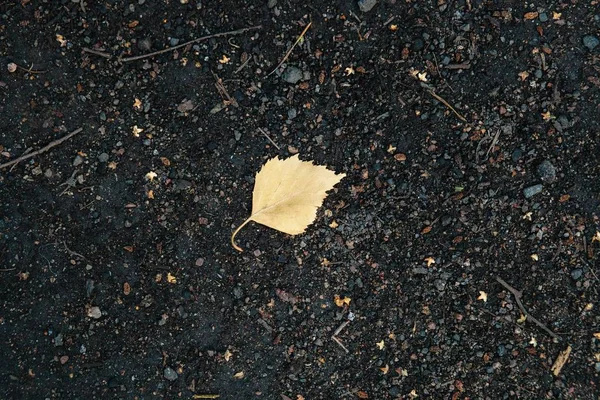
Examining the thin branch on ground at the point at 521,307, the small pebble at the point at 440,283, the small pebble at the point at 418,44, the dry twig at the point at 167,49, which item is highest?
the small pebble at the point at 418,44

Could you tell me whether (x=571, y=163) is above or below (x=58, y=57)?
above

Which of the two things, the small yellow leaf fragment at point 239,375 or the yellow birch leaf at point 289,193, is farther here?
the small yellow leaf fragment at point 239,375

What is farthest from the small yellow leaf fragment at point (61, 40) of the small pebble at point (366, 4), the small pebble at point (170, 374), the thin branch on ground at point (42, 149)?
the small pebble at point (170, 374)

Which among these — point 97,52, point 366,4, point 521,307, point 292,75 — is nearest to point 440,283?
point 521,307

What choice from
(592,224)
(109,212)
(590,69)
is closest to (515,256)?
(592,224)

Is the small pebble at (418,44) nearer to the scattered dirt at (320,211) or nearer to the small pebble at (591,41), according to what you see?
the scattered dirt at (320,211)

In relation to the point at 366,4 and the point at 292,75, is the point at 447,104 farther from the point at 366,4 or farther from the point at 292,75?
the point at 292,75

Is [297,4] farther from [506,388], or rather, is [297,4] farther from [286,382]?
[506,388]
